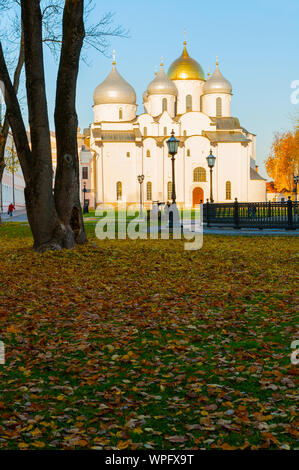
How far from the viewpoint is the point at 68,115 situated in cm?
1381

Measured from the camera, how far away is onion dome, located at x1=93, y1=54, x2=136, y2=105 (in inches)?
2992

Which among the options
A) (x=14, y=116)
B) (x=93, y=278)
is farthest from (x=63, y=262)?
(x=14, y=116)

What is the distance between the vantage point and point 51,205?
44.5 ft

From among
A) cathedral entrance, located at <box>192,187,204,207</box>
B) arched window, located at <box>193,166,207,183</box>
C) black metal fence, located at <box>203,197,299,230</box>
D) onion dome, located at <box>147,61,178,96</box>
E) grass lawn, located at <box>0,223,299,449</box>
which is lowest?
grass lawn, located at <box>0,223,299,449</box>

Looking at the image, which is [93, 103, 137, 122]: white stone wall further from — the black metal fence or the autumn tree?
the autumn tree

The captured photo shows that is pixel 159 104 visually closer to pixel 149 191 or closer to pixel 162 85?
pixel 162 85

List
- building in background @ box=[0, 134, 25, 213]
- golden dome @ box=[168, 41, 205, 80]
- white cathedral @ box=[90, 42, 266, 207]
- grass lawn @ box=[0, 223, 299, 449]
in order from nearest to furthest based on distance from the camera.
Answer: grass lawn @ box=[0, 223, 299, 449], building in background @ box=[0, 134, 25, 213], white cathedral @ box=[90, 42, 266, 207], golden dome @ box=[168, 41, 205, 80]

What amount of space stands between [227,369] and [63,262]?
296 inches

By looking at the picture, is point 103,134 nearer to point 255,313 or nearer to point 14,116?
point 14,116

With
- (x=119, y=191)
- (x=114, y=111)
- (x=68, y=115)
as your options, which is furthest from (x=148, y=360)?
(x=114, y=111)

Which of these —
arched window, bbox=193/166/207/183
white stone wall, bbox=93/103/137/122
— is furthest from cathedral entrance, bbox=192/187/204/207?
white stone wall, bbox=93/103/137/122

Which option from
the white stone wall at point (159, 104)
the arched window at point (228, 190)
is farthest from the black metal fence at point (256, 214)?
the white stone wall at point (159, 104)

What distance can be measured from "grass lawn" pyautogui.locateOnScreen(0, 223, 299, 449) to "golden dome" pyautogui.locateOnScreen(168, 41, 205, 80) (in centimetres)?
7267

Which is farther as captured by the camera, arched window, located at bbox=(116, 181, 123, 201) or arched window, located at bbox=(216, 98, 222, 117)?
arched window, located at bbox=(216, 98, 222, 117)
